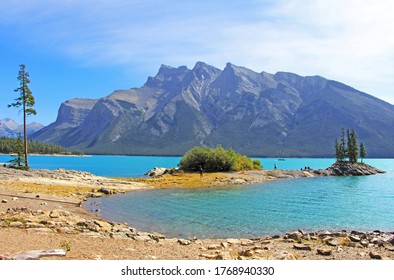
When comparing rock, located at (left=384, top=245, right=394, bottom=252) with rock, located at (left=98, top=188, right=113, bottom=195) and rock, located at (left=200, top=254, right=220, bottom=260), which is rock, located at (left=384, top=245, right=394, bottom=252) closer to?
rock, located at (left=200, top=254, right=220, bottom=260)

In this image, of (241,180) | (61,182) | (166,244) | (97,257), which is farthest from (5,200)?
(241,180)

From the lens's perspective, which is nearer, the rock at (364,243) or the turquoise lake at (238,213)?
the rock at (364,243)

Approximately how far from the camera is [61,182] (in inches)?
2200

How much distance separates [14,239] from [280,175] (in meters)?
84.5

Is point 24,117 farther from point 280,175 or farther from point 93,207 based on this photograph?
point 280,175

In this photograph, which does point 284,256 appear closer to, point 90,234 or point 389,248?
point 389,248

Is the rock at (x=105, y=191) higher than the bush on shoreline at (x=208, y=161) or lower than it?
lower

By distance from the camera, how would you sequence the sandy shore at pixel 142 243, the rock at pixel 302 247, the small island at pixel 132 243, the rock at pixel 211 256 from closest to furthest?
1. the rock at pixel 211 256
2. the small island at pixel 132 243
3. the sandy shore at pixel 142 243
4. the rock at pixel 302 247

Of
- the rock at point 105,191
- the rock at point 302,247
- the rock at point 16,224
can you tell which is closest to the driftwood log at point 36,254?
the rock at point 16,224

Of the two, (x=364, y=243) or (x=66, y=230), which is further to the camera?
(x=66, y=230)

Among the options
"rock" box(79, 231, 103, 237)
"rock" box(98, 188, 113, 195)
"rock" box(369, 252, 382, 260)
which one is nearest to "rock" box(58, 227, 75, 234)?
"rock" box(79, 231, 103, 237)

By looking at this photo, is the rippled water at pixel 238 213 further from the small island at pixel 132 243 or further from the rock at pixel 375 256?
the rock at pixel 375 256

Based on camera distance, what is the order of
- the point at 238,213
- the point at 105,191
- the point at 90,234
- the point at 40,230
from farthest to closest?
the point at 105,191
the point at 238,213
the point at 90,234
the point at 40,230

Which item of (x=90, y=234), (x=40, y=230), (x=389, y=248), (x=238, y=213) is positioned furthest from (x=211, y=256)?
(x=238, y=213)
